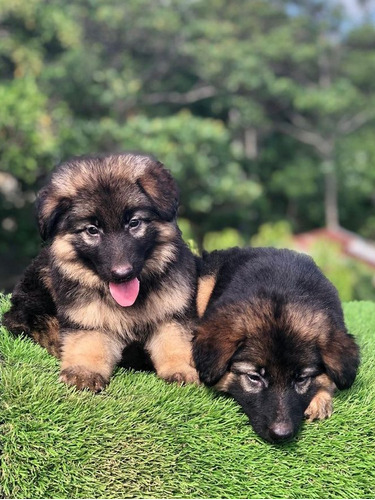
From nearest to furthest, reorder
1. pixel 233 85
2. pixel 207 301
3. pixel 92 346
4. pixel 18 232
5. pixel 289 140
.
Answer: pixel 92 346, pixel 207 301, pixel 18 232, pixel 233 85, pixel 289 140

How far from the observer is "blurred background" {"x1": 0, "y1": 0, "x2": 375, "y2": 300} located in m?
16.2

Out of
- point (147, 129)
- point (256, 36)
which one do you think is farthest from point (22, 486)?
point (256, 36)

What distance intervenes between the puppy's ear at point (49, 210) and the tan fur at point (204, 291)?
1.05m

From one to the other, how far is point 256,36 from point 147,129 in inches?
454

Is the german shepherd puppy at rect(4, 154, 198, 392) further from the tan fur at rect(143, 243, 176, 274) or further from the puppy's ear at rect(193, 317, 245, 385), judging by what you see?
the puppy's ear at rect(193, 317, 245, 385)

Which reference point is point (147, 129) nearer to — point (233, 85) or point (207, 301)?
point (233, 85)

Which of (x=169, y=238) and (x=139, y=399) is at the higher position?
(x=169, y=238)

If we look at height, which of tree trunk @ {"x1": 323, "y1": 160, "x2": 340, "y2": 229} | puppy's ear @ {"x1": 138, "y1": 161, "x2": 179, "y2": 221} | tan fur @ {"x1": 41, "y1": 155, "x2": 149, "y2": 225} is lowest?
tree trunk @ {"x1": 323, "y1": 160, "x2": 340, "y2": 229}

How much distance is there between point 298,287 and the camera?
3.70 m

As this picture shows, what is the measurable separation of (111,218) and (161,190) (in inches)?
14.5

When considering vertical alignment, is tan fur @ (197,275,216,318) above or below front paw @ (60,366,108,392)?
below

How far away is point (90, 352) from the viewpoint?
3502 mm

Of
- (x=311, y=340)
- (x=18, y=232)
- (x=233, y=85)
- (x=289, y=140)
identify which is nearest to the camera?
(x=311, y=340)

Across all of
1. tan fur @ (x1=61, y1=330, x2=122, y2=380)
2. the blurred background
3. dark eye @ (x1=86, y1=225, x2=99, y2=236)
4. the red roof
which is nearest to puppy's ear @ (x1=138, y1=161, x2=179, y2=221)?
dark eye @ (x1=86, y1=225, x2=99, y2=236)
